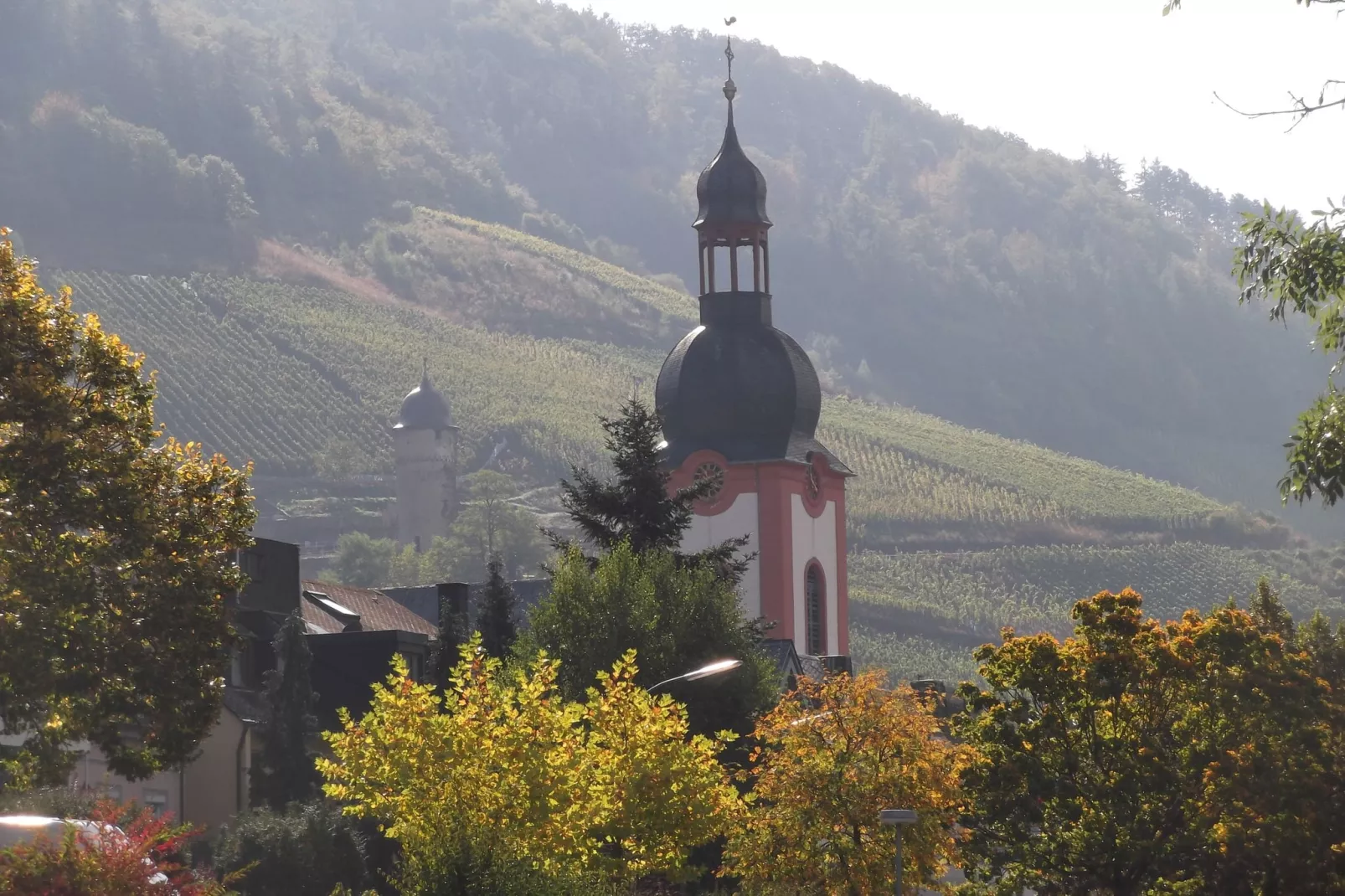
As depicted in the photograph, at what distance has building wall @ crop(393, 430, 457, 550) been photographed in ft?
597

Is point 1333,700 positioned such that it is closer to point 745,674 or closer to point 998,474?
point 745,674

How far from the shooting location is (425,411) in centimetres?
18325

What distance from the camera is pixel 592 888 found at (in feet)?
96.3

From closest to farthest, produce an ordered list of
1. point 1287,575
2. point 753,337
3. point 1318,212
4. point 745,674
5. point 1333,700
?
point 1318,212
point 1333,700
point 745,674
point 753,337
point 1287,575

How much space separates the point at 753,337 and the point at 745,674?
19137mm

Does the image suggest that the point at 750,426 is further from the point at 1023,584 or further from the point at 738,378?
the point at 1023,584

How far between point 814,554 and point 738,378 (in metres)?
6.26

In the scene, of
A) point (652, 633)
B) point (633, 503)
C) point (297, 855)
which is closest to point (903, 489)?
point (633, 503)

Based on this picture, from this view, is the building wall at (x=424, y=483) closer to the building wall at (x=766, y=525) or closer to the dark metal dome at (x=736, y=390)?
the building wall at (x=766, y=525)

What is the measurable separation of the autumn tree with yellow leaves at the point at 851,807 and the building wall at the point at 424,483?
145 metres

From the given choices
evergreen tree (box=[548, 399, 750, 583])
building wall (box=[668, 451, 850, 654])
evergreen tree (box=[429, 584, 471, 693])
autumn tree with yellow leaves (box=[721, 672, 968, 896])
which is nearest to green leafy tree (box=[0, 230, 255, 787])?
autumn tree with yellow leaves (box=[721, 672, 968, 896])

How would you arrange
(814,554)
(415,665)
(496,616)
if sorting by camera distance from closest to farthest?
1. (496,616)
2. (415,665)
3. (814,554)

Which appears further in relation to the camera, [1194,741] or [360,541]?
[360,541]

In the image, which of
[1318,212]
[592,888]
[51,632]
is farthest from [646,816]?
[1318,212]
